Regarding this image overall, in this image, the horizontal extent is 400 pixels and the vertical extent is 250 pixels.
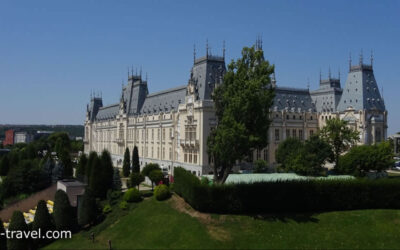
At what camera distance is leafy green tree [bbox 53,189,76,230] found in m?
42.1

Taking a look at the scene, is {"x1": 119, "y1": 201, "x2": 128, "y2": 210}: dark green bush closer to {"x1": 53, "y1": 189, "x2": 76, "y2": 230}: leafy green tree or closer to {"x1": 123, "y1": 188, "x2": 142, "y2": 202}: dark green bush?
{"x1": 123, "y1": 188, "x2": 142, "y2": 202}: dark green bush

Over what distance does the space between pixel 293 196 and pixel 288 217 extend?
2.20 meters

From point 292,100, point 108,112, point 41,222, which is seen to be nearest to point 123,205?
point 41,222

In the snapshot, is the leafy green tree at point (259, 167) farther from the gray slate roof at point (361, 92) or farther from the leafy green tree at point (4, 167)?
the leafy green tree at point (4, 167)

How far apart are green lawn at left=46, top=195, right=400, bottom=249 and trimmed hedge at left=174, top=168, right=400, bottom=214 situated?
1051mm

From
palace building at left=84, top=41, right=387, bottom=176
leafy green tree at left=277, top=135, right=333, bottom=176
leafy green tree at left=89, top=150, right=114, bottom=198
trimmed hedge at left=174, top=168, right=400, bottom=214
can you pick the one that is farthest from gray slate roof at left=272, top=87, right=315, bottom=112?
trimmed hedge at left=174, top=168, right=400, bottom=214

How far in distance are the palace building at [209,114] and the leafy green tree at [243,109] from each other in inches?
1136

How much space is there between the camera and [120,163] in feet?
363

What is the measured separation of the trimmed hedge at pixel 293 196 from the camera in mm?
38000

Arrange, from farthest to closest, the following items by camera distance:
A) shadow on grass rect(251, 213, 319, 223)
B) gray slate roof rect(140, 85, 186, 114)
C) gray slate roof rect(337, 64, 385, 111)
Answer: gray slate roof rect(140, 85, 186, 114) → gray slate roof rect(337, 64, 385, 111) → shadow on grass rect(251, 213, 319, 223)

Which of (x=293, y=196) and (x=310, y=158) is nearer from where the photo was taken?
(x=293, y=196)

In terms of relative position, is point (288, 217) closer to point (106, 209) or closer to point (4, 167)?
point (106, 209)

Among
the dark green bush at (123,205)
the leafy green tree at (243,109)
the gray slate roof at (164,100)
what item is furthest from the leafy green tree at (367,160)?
the dark green bush at (123,205)

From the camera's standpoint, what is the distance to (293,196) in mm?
38969
